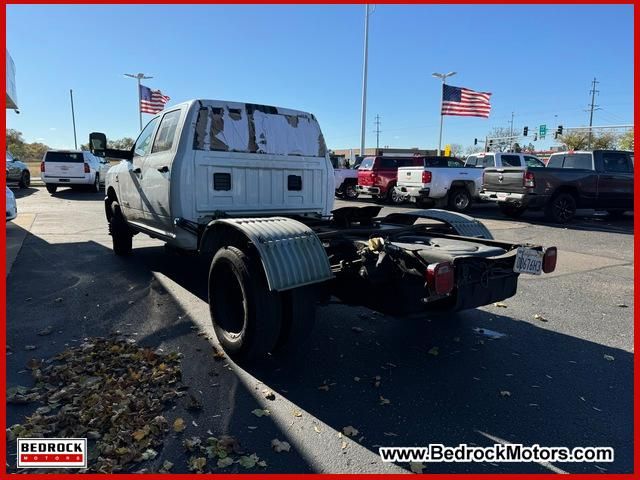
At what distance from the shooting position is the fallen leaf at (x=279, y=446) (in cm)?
271

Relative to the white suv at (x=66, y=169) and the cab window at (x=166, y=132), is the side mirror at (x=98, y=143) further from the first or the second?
the white suv at (x=66, y=169)

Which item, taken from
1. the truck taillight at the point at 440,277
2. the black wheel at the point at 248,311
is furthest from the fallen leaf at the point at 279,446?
the truck taillight at the point at 440,277

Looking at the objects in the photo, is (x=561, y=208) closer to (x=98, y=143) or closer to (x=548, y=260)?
(x=548, y=260)

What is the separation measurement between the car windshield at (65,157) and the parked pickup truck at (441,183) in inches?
530

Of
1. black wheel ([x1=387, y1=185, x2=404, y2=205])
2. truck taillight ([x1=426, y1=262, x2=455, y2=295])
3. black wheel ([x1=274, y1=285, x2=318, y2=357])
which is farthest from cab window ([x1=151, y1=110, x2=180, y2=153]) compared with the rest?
black wheel ([x1=387, y1=185, x2=404, y2=205])

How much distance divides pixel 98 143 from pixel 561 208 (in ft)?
38.5

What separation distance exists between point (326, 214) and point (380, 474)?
3963 mm

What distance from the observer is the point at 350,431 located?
9.51ft

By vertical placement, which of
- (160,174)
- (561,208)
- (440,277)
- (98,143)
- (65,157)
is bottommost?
(561,208)

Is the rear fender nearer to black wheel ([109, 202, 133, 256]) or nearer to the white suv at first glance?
black wheel ([109, 202, 133, 256])

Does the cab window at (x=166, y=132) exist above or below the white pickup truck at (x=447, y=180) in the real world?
above

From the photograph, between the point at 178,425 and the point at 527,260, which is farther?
the point at 527,260

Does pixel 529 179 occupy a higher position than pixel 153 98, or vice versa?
pixel 153 98

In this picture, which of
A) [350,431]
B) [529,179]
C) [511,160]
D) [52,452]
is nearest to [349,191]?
[511,160]
